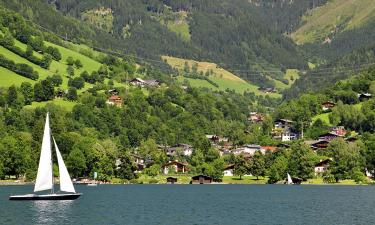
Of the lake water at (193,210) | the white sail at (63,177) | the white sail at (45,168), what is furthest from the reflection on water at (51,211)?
the white sail at (45,168)

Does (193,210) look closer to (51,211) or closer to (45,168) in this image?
(51,211)

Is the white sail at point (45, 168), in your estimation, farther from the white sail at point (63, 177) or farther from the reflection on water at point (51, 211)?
the reflection on water at point (51, 211)

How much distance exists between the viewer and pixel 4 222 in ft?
297

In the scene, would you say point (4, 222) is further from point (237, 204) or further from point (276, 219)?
point (237, 204)

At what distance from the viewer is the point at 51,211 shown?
105625 millimetres

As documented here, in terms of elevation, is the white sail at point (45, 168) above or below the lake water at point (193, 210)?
above

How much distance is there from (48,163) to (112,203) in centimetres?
1305

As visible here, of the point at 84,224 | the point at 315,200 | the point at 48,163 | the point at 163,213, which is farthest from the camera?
the point at 315,200

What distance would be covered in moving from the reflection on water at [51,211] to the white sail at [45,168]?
9.61 feet

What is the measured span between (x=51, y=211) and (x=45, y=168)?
14.5 metres

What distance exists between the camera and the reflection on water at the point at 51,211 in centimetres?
9444

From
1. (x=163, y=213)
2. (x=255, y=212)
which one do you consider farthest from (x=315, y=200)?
(x=163, y=213)

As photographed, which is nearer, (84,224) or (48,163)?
(84,224)

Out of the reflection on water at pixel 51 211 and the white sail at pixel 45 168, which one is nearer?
the reflection on water at pixel 51 211
